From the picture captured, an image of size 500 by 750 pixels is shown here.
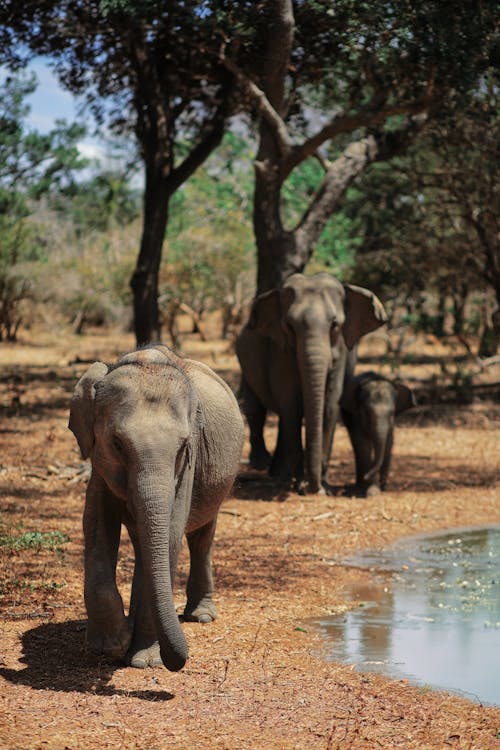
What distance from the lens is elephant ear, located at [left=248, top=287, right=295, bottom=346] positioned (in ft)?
40.5

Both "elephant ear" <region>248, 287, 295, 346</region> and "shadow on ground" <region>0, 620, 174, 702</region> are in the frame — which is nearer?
"shadow on ground" <region>0, 620, 174, 702</region>

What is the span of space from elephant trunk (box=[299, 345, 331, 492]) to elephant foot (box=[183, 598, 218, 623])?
447cm

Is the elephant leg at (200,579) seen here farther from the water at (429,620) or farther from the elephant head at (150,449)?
the elephant head at (150,449)

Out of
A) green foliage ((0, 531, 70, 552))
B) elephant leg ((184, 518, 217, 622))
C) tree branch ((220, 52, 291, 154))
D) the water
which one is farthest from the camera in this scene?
tree branch ((220, 52, 291, 154))

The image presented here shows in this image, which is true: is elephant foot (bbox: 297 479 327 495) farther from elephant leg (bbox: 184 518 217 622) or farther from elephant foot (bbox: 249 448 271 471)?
elephant leg (bbox: 184 518 217 622)

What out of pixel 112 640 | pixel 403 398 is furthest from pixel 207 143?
pixel 112 640

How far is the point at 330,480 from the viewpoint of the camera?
13328 mm

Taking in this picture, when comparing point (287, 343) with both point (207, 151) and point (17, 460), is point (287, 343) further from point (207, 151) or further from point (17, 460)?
point (207, 151)

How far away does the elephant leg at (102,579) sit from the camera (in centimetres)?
576

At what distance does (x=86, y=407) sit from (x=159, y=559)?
38.7 inches

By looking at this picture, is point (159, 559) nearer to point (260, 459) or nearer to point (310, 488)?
point (310, 488)

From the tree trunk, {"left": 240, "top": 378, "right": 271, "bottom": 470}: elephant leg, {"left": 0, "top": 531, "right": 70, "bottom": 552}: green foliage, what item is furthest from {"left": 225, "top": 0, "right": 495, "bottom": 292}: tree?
{"left": 0, "top": 531, "right": 70, "bottom": 552}: green foliage

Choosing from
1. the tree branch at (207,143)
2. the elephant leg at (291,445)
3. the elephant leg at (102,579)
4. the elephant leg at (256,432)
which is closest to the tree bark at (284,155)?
the elephant leg at (256,432)

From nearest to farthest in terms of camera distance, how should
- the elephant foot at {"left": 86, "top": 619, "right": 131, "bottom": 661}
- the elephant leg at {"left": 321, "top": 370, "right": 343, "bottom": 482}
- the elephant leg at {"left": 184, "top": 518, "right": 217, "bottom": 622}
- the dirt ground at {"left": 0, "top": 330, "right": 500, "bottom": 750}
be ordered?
1. the dirt ground at {"left": 0, "top": 330, "right": 500, "bottom": 750}
2. the elephant foot at {"left": 86, "top": 619, "right": 131, "bottom": 661}
3. the elephant leg at {"left": 184, "top": 518, "right": 217, "bottom": 622}
4. the elephant leg at {"left": 321, "top": 370, "right": 343, "bottom": 482}
